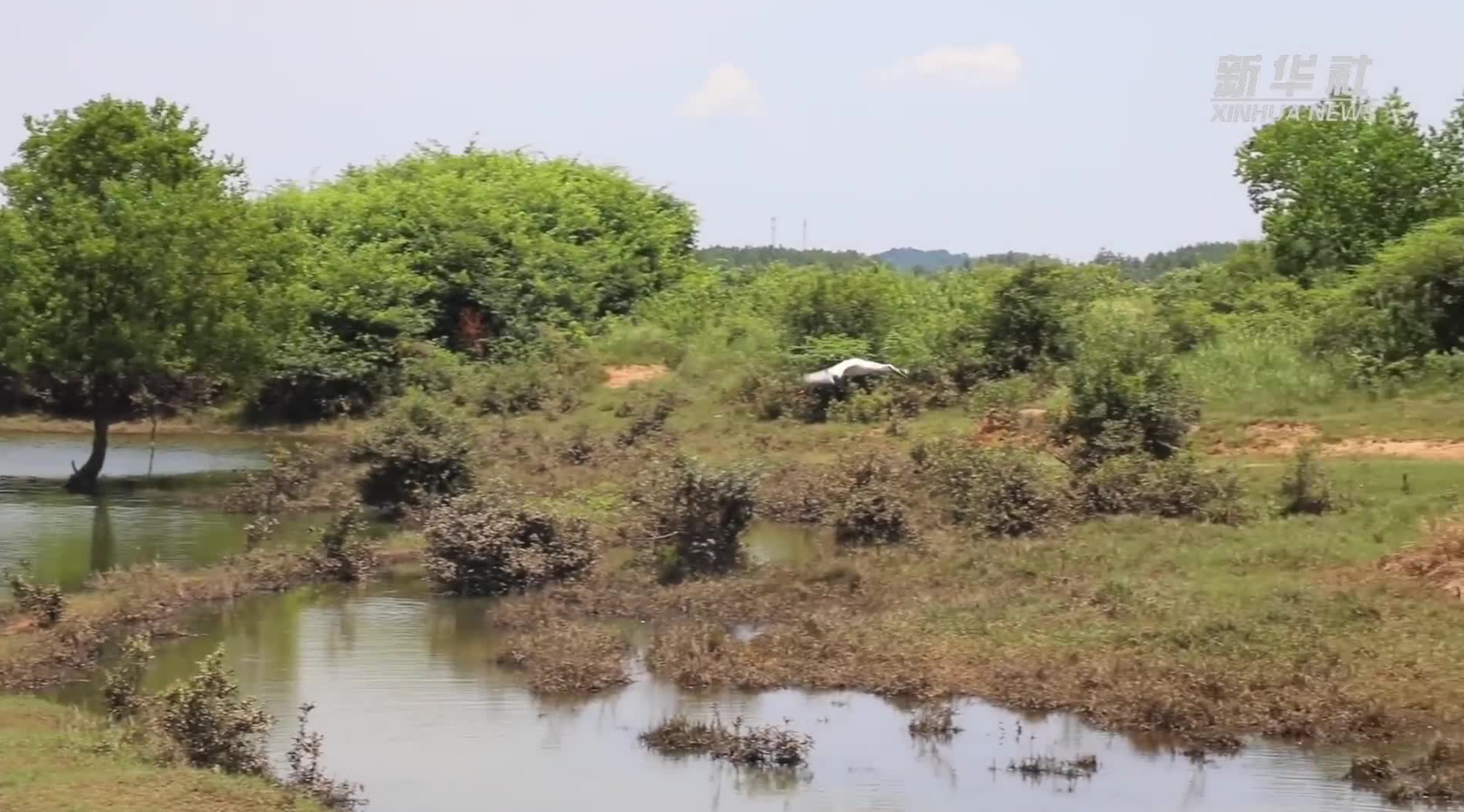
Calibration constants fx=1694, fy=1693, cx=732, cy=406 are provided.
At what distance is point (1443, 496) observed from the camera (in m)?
17.1

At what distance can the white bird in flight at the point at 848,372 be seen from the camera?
2683cm

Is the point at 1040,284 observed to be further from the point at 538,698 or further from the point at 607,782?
the point at 607,782

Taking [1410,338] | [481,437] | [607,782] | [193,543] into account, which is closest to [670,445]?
[481,437]

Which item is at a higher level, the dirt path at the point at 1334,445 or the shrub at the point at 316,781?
the dirt path at the point at 1334,445

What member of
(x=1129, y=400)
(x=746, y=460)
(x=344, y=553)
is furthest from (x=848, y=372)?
(x=344, y=553)

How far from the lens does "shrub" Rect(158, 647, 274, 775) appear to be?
35.1ft

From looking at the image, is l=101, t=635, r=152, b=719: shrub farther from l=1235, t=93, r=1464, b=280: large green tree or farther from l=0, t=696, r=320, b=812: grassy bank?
l=1235, t=93, r=1464, b=280: large green tree

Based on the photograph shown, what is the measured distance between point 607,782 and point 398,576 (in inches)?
286

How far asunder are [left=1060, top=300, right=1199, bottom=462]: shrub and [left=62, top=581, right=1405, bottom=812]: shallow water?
7.60 m

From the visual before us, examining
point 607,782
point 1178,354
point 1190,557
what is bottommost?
point 607,782

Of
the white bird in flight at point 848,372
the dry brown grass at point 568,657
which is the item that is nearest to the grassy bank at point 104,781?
the dry brown grass at point 568,657

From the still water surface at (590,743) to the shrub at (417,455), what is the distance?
4.39 meters

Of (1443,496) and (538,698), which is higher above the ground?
(1443,496)

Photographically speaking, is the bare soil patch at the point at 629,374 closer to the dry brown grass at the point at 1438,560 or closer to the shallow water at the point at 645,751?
the shallow water at the point at 645,751
